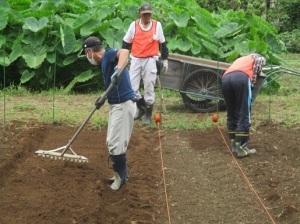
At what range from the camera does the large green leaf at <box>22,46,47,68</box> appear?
534 inches

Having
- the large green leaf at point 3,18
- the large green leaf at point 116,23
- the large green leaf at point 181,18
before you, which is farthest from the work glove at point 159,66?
the large green leaf at point 3,18

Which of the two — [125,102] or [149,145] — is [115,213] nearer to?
[125,102]

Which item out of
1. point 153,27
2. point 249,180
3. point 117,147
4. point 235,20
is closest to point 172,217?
point 117,147

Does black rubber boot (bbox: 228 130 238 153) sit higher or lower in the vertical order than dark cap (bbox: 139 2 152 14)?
lower

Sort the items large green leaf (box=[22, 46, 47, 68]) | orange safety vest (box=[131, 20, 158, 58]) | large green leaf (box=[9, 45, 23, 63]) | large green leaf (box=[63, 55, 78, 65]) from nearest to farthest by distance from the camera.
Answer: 1. orange safety vest (box=[131, 20, 158, 58])
2. large green leaf (box=[22, 46, 47, 68])
3. large green leaf (box=[9, 45, 23, 63])
4. large green leaf (box=[63, 55, 78, 65])

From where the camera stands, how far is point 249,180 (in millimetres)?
7727

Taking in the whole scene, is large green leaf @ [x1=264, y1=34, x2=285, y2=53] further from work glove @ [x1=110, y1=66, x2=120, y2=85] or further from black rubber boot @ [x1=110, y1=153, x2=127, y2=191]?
work glove @ [x1=110, y1=66, x2=120, y2=85]

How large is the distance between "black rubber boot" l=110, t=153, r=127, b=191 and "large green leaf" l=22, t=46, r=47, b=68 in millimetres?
6659

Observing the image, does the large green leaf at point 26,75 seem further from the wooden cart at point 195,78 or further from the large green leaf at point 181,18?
the wooden cart at point 195,78

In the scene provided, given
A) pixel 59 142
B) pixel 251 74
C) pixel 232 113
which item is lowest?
pixel 59 142

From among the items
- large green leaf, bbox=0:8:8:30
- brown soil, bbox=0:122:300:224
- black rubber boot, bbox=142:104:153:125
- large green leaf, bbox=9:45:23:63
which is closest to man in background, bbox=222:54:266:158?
brown soil, bbox=0:122:300:224

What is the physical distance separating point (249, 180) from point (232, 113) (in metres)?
1.47

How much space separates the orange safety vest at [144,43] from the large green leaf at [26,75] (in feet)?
13.5

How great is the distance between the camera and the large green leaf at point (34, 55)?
13570mm
